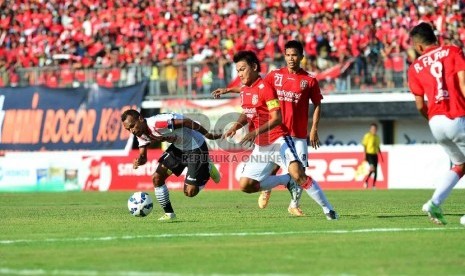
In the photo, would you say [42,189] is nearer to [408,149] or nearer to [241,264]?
[408,149]

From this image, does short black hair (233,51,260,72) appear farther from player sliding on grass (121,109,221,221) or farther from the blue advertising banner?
the blue advertising banner

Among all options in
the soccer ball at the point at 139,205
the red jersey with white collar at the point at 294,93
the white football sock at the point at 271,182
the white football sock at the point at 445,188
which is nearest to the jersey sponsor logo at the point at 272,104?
the white football sock at the point at 271,182

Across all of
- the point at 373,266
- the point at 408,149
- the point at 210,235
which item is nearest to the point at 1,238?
the point at 210,235

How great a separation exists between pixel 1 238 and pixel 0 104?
28.6 m

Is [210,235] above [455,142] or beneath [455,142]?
beneath

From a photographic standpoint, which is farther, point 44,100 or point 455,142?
point 44,100

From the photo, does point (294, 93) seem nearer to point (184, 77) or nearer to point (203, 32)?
point (184, 77)

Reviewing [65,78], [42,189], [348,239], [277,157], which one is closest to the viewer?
[348,239]

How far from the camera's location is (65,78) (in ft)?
130

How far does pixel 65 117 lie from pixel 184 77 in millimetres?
5732

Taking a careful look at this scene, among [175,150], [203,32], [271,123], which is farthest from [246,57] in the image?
[203,32]

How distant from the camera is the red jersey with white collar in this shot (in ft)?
54.7

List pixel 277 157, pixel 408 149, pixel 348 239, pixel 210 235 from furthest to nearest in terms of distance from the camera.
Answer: pixel 408 149 → pixel 277 157 → pixel 210 235 → pixel 348 239

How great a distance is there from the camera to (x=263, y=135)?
15.1 meters
